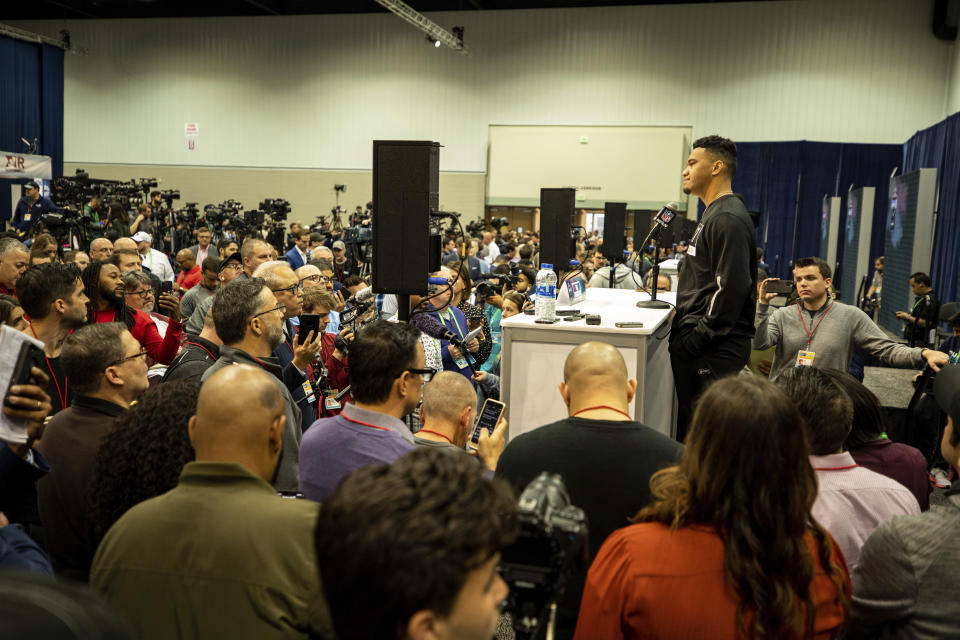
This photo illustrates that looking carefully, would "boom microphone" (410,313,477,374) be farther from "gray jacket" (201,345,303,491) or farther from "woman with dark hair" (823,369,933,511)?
"woman with dark hair" (823,369,933,511)

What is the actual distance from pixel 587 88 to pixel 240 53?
26.8ft

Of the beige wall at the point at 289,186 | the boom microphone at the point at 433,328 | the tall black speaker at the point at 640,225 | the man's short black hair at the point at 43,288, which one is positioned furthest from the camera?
the beige wall at the point at 289,186

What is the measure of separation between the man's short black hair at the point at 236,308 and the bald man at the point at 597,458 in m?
1.26

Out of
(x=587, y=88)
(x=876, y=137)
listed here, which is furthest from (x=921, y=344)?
(x=587, y=88)

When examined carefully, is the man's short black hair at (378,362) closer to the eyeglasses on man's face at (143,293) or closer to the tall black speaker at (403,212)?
the tall black speaker at (403,212)

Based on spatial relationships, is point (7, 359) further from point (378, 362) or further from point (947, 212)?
point (947, 212)

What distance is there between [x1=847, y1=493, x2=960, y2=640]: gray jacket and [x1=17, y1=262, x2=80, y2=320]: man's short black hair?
2.94 meters

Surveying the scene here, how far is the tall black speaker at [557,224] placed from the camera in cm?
552

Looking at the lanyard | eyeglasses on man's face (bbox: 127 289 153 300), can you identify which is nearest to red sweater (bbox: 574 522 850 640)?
the lanyard

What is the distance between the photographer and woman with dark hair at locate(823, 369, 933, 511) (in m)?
2.21

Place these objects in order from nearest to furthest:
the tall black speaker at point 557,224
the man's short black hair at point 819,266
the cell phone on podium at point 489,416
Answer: the cell phone on podium at point 489,416 → the man's short black hair at point 819,266 → the tall black speaker at point 557,224

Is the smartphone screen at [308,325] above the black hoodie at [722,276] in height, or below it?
below

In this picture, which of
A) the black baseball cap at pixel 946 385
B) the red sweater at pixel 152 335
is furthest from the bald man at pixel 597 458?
the red sweater at pixel 152 335

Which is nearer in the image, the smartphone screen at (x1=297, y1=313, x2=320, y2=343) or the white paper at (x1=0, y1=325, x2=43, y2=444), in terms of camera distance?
the white paper at (x1=0, y1=325, x2=43, y2=444)
